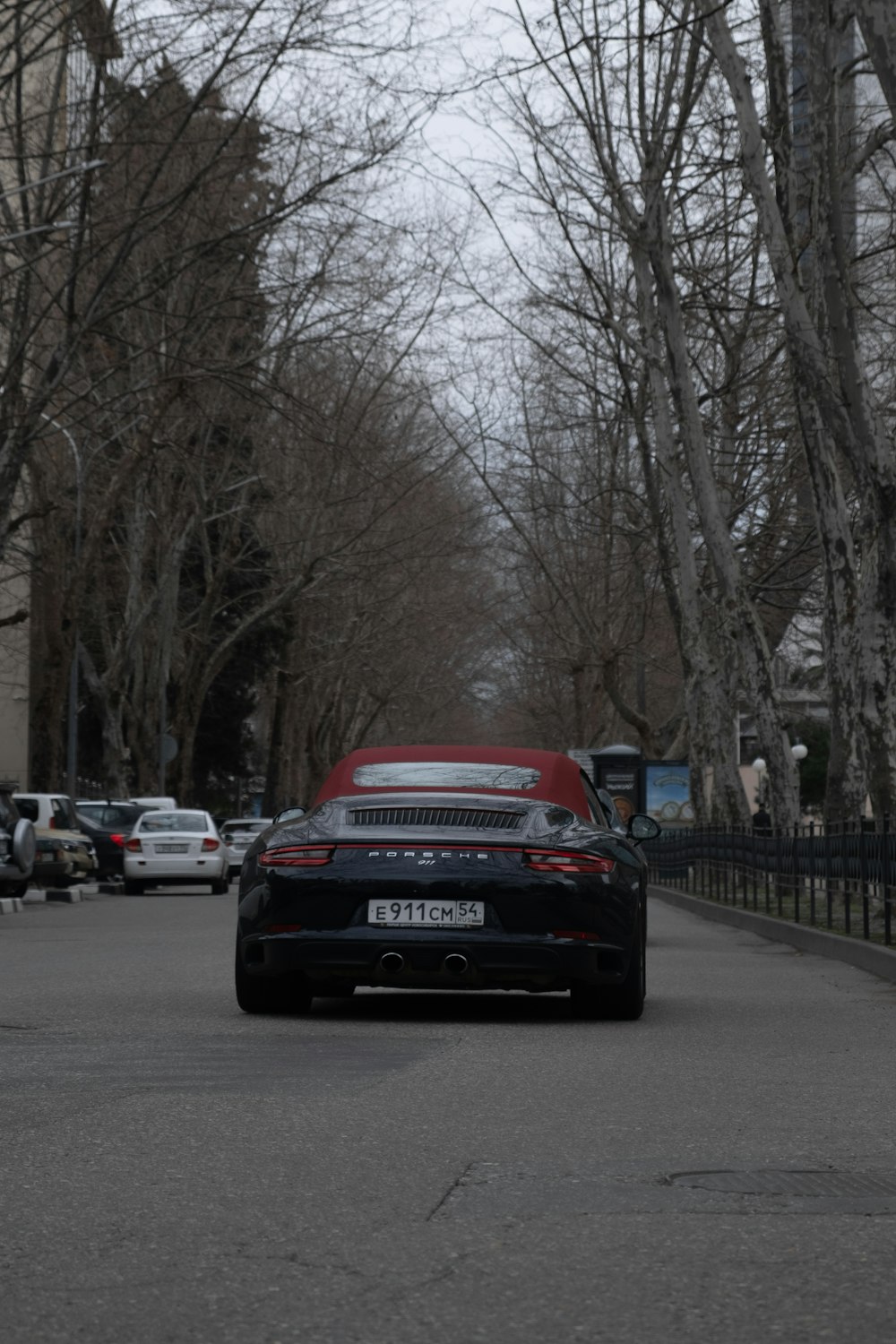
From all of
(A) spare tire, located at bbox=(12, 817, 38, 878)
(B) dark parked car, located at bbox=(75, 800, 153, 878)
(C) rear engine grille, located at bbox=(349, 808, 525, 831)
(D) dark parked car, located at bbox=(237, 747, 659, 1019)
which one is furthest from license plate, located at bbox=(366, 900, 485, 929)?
(B) dark parked car, located at bbox=(75, 800, 153, 878)

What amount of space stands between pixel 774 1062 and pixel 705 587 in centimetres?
3847

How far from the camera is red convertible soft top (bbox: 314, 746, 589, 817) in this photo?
37.2 ft

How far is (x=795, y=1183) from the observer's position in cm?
601

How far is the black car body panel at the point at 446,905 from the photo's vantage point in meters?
10.6

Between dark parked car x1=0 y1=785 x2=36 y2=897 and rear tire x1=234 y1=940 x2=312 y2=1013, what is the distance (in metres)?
16.2

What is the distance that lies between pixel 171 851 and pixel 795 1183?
107 feet

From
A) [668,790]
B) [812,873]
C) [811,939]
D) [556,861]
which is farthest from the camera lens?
[668,790]

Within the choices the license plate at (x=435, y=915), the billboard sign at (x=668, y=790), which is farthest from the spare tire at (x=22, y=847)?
the billboard sign at (x=668, y=790)

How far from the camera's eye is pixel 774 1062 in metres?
9.26

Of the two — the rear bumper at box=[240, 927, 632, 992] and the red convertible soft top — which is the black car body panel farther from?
the red convertible soft top

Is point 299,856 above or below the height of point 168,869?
above

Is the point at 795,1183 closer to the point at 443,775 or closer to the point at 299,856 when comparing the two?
the point at 299,856

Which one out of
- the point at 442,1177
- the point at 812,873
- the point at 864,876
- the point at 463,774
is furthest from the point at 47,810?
the point at 442,1177

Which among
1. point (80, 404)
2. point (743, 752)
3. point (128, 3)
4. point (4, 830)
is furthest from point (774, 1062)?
point (743, 752)
